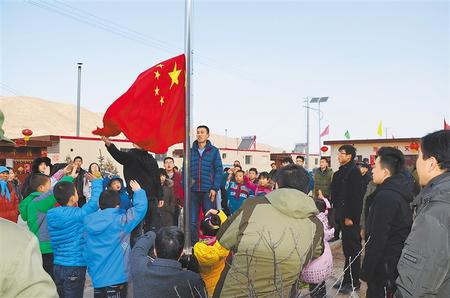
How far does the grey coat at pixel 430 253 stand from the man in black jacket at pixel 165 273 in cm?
129

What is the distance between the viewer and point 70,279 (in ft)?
13.7

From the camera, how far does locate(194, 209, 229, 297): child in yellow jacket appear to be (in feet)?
11.7

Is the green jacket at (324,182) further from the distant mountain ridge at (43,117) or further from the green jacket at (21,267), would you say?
the distant mountain ridge at (43,117)

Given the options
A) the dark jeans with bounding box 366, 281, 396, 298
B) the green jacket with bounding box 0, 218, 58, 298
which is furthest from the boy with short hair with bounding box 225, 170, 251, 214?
the green jacket with bounding box 0, 218, 58, 298

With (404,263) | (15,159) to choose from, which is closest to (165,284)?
(404,263)

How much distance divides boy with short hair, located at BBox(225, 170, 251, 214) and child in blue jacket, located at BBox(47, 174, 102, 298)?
530 cm

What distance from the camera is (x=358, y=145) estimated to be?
31.8 meters

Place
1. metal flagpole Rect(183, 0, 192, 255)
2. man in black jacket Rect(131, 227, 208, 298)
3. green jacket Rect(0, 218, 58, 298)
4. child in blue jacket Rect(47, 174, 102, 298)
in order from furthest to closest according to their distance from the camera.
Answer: metal flagpole Rect(183, 0, 192, 255) < child in blue jacket Rect(47, 174, 102, 298) < man in black jacket Rect(131, 227, 208, 298) < green jacket Rect(0, 218, 58, 298)

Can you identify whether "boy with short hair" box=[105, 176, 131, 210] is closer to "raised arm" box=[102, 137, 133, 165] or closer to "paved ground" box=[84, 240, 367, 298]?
"raised arm" box=[102, 137, 133, 165]

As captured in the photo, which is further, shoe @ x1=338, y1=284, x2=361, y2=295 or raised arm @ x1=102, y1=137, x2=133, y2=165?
shoe @ x1=338, y1=284, x2=361, y2=295

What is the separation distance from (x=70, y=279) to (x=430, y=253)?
11.0ft

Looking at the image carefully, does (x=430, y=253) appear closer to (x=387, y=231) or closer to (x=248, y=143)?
(x=387, y=231)

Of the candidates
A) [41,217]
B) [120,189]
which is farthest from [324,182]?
[41,217]

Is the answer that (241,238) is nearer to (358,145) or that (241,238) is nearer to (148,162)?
(148,162)
